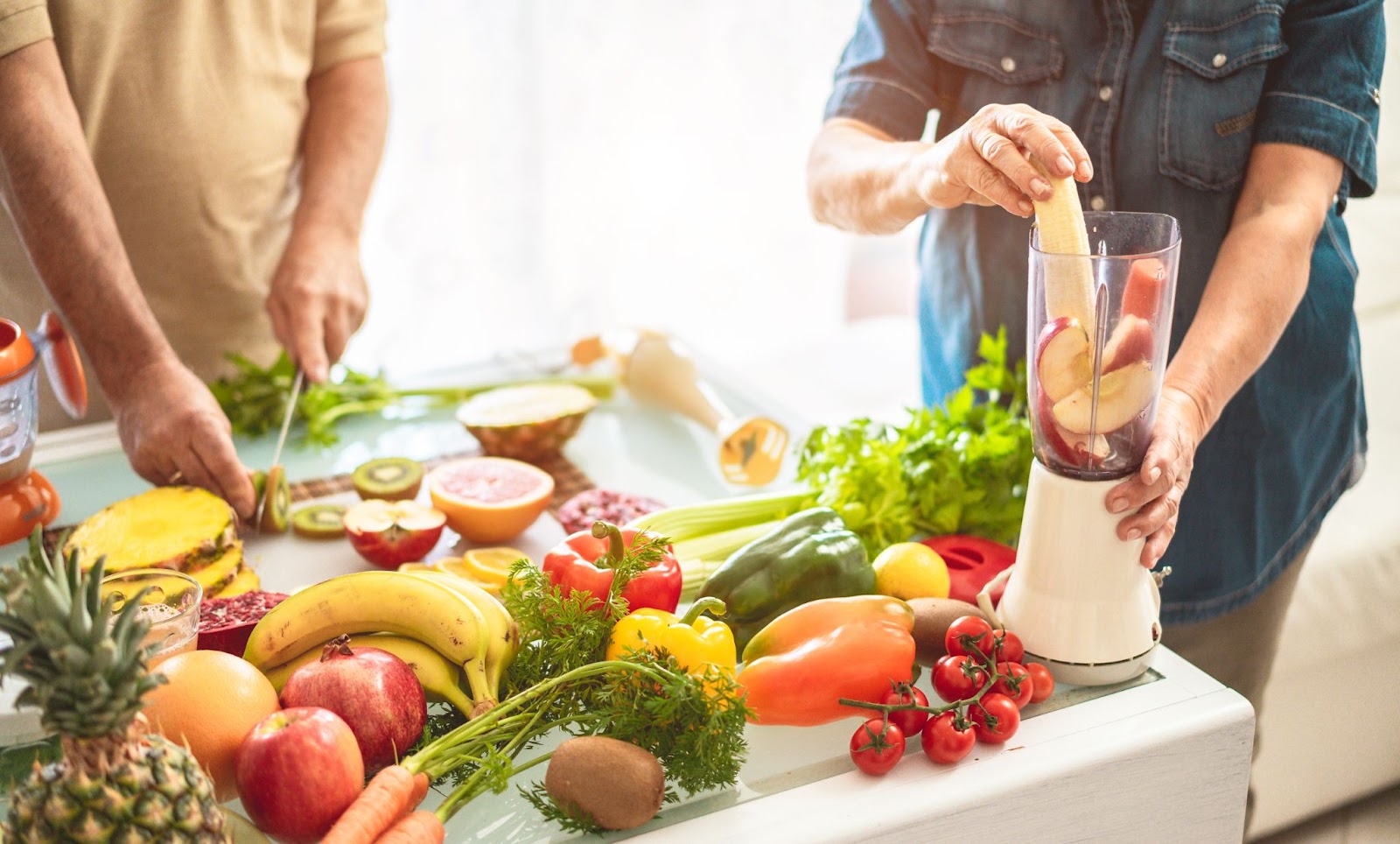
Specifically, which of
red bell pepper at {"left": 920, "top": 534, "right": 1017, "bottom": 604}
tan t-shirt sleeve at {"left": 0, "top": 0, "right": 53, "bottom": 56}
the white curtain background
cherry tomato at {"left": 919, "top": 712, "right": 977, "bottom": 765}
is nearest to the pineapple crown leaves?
cherry tomato at {"left": 919, "top": 712, "right": 977, "bottom": 765}

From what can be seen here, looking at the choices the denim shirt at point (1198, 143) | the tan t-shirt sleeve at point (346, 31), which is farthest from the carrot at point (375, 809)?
the tan t-shirt sleeve at point (346, 31)

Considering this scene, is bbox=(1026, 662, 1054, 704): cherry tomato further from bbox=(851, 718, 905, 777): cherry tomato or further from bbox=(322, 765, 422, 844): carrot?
bbox=(322, 765, 422, 844): carrot

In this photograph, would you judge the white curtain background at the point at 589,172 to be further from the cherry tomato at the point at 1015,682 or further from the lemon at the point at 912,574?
the cherry tomato at the point at 1015,682

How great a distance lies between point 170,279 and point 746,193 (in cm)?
208

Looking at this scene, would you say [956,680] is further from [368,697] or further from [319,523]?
[319,523]

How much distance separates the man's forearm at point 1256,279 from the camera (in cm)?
129

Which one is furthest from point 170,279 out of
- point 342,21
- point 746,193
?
point 746,193

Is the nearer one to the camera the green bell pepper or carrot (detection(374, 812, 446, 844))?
carrot (detection(374, 812, 446, 844))

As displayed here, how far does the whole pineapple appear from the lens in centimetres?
78

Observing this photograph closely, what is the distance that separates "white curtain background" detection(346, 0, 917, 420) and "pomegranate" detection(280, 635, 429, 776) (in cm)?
211

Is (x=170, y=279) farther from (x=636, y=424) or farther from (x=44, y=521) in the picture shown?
(x=636, y=424)

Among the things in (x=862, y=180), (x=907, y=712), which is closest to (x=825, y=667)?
(x=907, y=712)

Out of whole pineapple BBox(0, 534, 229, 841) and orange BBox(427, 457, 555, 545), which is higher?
whole pineapple BBox(0, 534, 229, 841)

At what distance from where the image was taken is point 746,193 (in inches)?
144
